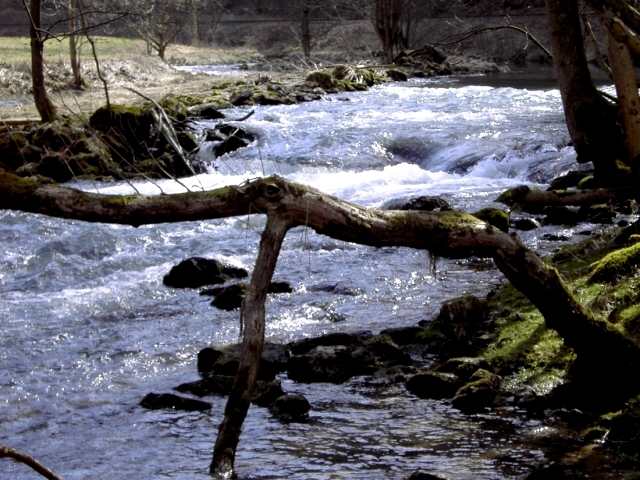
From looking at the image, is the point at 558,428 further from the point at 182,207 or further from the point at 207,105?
the point at 207,105

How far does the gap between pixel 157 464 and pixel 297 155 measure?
45.6ft

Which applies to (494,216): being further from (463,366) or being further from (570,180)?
(570,180)

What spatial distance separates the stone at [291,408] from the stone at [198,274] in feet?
13.2

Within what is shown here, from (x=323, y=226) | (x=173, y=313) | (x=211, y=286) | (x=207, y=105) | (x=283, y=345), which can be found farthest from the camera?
(x=207, y=105)

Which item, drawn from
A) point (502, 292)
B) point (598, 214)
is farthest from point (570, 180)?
point (502, 292)

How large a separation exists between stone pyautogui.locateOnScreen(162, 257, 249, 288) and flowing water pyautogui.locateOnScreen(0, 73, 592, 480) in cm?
18

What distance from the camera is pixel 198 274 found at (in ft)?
36.2

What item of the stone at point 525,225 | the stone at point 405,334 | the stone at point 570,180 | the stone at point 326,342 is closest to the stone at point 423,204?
the stone at point 525,225

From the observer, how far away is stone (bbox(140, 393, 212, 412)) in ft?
23.8

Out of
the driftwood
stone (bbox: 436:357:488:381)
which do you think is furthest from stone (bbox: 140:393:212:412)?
stone (bbox: 436:357:488:381)

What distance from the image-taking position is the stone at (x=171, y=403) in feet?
23.8

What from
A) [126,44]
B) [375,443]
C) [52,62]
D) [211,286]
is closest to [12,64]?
[52,62]

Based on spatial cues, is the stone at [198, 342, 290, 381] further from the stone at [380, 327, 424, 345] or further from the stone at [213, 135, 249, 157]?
the stone at [213, 135, 249, 157]

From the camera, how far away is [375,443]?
642cm
